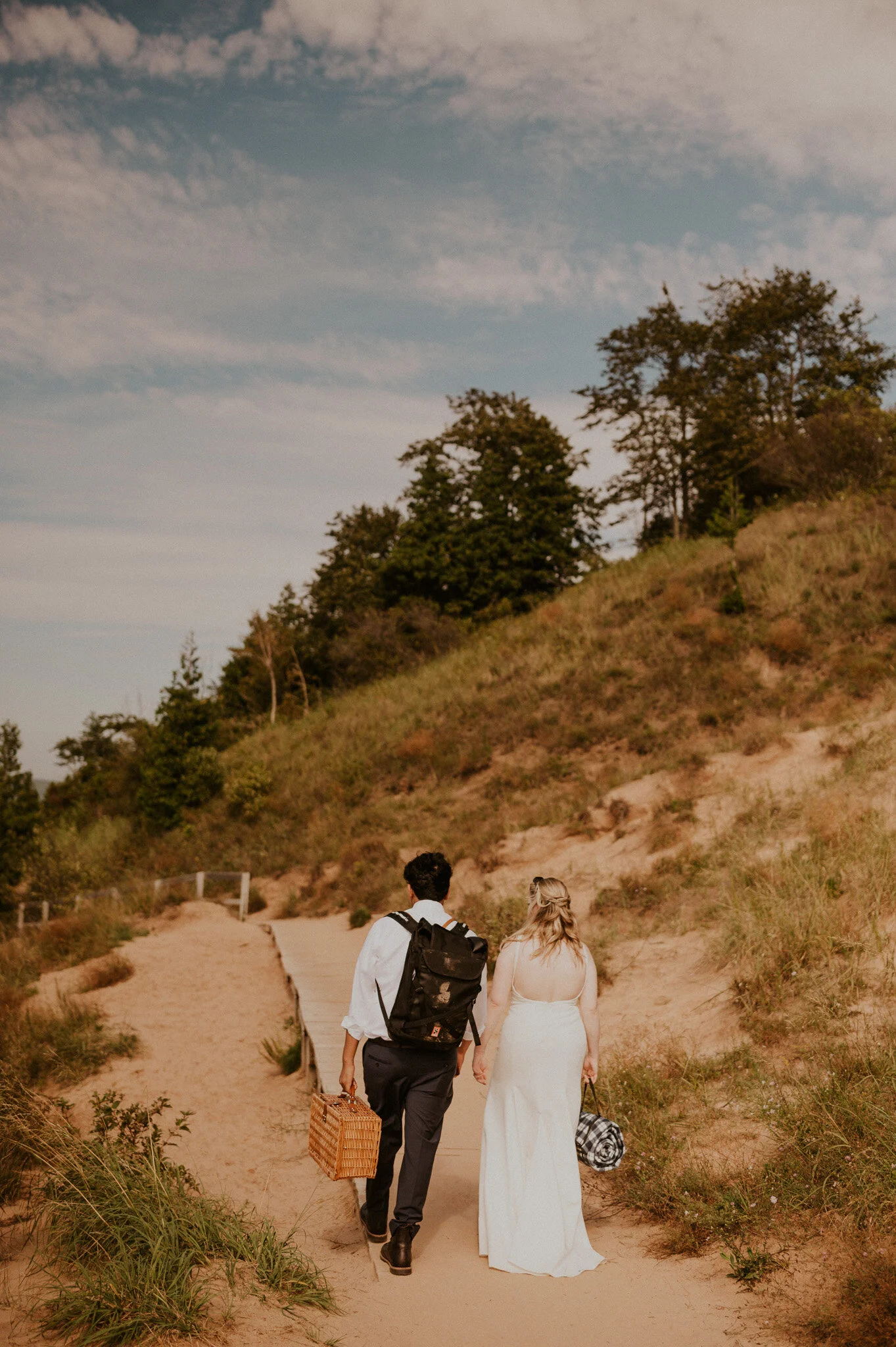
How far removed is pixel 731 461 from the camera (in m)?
32.8

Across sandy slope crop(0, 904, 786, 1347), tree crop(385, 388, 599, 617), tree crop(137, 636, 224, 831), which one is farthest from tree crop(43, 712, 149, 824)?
sandy slope crop(0, 904, 786, 1347)

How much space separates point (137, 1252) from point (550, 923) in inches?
100

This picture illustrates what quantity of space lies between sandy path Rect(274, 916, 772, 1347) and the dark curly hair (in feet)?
5.90

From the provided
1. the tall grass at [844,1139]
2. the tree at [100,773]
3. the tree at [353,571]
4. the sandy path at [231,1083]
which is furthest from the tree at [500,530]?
the tall grass at [844,1139]

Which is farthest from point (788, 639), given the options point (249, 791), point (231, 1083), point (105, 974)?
point (249, 791)

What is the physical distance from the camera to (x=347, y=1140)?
431 centimetres

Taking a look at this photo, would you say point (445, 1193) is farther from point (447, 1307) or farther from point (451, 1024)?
point (451, 1024)

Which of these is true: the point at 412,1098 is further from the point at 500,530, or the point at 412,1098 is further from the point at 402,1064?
the point at 500,530

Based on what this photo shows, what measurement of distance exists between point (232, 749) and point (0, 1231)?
26981 mm

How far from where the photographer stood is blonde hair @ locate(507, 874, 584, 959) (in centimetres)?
464

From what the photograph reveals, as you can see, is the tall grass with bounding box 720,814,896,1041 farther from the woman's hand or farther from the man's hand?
the man's hand

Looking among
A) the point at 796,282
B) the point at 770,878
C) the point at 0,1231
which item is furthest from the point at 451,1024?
the point at 796,282

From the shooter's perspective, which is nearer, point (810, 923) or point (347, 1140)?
point (347, 1140)

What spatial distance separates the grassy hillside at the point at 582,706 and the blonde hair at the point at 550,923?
11.9 meters
